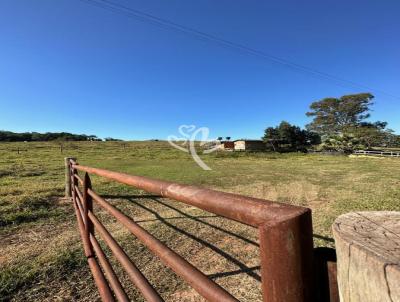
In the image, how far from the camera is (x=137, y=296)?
2.62 meters

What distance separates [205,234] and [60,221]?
114 inches

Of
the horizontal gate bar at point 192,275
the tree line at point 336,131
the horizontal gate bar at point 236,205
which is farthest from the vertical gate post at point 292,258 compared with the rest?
the tree line at point 336,131

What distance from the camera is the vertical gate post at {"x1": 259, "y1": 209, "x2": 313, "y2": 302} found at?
19.2 inches

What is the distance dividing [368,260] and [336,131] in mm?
66512

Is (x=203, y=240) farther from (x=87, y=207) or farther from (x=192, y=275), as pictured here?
(x=192, y=275)

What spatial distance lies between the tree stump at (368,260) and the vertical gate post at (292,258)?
9cm

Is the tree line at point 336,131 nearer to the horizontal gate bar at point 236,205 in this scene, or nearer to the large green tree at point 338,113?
the large green tree at point 338,113

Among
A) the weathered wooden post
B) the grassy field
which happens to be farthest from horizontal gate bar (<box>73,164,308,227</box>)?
the weathered wooden post

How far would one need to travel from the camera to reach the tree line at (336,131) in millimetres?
42344

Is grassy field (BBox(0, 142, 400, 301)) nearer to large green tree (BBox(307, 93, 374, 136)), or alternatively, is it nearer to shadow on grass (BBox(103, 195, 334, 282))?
shadow on grass (BBox(103, 195, 334, 282))

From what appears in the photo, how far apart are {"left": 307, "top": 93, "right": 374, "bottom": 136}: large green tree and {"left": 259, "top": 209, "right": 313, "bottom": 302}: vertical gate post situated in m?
60.9

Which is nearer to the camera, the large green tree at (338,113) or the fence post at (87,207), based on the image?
the fence post at (87,207)

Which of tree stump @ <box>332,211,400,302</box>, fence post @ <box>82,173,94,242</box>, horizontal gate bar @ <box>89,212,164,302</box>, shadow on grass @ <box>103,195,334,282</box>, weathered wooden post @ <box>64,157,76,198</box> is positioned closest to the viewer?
tree stump @ <box>332,211,400,302</box>

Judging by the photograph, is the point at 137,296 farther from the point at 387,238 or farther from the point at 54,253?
the point at 387,238
